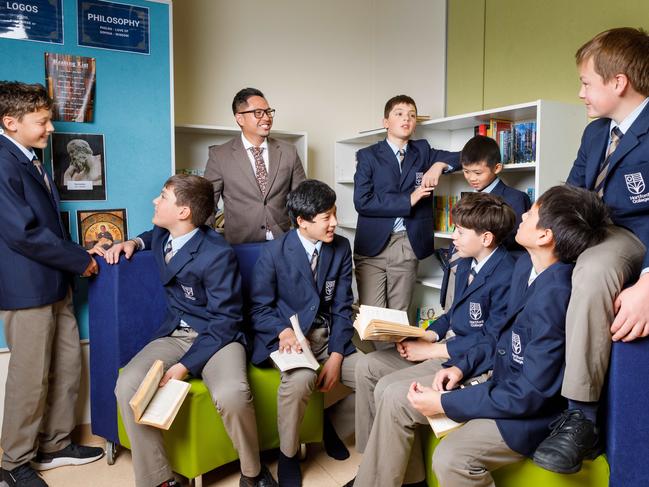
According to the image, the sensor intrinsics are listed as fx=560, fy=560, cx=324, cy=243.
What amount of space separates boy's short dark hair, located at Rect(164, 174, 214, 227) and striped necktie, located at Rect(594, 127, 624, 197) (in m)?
1.51

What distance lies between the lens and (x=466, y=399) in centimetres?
164

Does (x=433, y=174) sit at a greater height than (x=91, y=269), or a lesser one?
greater

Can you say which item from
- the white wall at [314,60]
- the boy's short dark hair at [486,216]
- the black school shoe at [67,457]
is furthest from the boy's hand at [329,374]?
the white wall at [314,60]

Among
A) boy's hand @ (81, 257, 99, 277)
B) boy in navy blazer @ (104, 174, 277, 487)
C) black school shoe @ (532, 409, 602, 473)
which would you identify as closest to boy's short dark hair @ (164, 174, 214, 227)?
boy in navy blazer @ (104, 174, 277, 487)

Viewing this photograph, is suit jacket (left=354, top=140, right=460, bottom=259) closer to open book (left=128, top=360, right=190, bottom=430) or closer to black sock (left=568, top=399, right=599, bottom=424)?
open book (left=128, top=360, right=190, bottom=430)

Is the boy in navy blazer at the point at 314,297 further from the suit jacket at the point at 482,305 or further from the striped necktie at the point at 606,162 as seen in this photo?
the striped necktie at the point at 606,162

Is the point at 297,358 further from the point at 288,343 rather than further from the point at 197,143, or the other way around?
the point at 197,143

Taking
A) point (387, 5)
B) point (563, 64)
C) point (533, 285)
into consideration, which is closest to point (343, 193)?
point (387, 5)

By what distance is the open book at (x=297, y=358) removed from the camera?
2.15m

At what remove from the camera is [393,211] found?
305 cm

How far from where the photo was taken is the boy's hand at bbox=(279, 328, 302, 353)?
2246mm

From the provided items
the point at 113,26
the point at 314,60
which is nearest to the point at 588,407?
the point at 113,26

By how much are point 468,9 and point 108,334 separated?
3.05m

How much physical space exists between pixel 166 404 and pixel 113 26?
1755 mm
